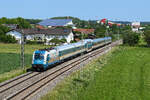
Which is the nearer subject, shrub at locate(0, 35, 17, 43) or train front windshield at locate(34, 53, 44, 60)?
train front windshield at locate(34, 53, 44, 60)

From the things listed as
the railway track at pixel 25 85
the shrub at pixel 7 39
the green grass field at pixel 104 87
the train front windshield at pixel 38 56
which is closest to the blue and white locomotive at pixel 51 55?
the train front windshield at pixel 38 56

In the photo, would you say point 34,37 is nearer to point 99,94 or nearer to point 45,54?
point 45,54

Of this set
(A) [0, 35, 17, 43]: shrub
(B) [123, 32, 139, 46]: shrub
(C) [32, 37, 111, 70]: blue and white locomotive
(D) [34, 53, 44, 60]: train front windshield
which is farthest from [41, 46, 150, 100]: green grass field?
(A) [0, 35, 17, 43]: shrub

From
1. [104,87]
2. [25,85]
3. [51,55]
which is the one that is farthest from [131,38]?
[25,85]

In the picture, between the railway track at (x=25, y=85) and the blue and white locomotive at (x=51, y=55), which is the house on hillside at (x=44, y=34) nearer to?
the blue and white locomotive at (x=51, y=55)

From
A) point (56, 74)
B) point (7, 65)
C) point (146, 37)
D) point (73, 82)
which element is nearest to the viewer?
point (73, 82)

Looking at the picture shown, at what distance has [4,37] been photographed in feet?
303

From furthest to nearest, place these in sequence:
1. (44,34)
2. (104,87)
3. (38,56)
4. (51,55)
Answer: (44,34)
(51,55)
(38,56)
(104,87)

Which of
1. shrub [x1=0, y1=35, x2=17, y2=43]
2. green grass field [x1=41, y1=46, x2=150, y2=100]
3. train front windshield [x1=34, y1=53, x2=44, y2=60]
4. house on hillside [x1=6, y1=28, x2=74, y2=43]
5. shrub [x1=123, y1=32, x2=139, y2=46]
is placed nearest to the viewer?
green grass field [x1=41, y1=46, x2=150, y2=100]

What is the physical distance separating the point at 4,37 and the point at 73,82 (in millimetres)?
71702

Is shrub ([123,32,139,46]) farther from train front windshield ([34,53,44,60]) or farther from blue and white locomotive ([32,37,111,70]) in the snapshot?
train front windshield ([34,53,44,60])

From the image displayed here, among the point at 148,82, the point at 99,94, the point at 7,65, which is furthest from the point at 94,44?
the point at 99,94

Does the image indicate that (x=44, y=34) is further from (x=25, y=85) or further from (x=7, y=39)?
(x=25, y=85)

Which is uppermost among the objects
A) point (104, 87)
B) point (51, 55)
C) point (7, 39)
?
point (51, 55)
